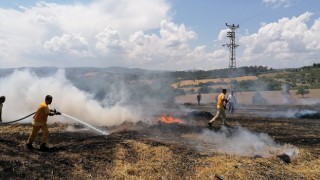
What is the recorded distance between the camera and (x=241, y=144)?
13.5 m

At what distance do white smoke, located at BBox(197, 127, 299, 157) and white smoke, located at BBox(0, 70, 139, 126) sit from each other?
20.6 feet

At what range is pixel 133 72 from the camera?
51625mm

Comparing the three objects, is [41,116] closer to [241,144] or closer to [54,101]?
[241,144]

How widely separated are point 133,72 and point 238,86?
24.0 m

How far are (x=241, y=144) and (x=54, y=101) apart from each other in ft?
45.2

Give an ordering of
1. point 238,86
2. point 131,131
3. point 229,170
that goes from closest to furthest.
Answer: point 229,170 → point 131,131 → point 238,86

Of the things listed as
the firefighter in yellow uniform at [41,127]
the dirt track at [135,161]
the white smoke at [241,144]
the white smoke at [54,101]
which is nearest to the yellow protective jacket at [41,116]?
the firefighter in yellow uniform at [41,127]

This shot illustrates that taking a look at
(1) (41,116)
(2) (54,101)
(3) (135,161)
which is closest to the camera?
(3) (135,161)

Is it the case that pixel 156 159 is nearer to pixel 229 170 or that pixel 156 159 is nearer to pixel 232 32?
pixel 229 170

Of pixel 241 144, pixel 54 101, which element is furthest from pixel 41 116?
pixel 54 101

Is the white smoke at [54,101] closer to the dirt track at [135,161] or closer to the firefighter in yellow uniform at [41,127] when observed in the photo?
the dirt track at [135,161]

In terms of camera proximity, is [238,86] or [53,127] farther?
[238,86]

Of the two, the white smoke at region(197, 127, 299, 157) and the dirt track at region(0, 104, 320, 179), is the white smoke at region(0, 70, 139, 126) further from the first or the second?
the dirt track at region(0, 104, 320, 179)

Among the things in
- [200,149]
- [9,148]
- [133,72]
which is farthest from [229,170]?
[133,72]
